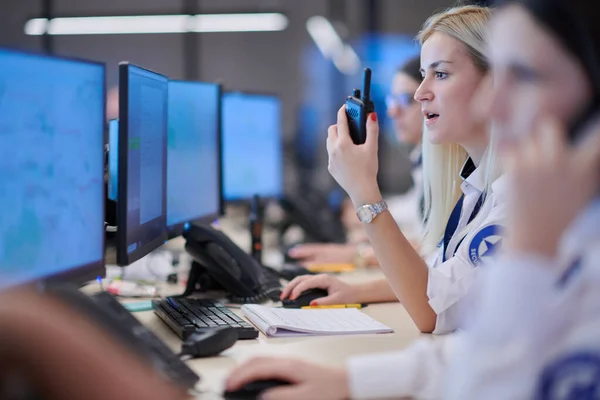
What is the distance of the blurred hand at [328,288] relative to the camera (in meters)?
1.71

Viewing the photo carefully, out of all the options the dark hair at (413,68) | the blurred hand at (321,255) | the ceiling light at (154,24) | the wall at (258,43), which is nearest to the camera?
the blurred hand at (321,255)

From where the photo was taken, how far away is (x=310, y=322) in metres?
1.48

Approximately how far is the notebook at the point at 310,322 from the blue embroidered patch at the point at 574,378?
681 mm

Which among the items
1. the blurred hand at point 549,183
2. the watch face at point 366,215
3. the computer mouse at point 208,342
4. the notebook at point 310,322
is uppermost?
the blurred hand at point 549,183

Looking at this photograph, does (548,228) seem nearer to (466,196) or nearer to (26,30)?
(466,196)

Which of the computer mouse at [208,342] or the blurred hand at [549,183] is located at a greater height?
the blurred hand at [549,183]

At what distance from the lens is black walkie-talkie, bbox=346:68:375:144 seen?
148 centimetres

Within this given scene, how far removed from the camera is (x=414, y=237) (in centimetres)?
292

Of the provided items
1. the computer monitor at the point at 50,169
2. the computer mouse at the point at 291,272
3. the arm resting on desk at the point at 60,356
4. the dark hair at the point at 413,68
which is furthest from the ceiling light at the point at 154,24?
the arm resting on desk at the point at 60,356

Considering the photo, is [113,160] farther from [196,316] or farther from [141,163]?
[196,316]

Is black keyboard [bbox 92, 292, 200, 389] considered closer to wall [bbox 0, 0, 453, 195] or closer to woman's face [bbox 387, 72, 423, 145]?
woman's face [bbox 387, 72, 423, 145]

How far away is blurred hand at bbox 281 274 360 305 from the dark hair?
54.9 inches

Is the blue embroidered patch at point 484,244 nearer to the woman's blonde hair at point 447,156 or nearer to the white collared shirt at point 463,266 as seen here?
the white collared shirt at point 463,266

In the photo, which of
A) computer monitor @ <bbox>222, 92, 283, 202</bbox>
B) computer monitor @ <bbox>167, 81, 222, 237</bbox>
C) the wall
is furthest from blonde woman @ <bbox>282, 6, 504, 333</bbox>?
the wall
